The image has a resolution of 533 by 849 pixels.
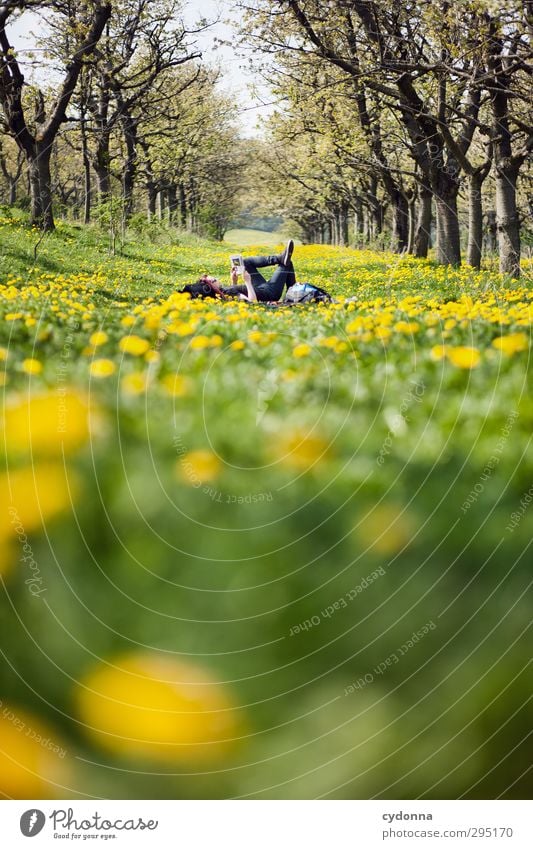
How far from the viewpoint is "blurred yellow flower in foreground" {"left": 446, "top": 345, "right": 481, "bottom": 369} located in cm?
249

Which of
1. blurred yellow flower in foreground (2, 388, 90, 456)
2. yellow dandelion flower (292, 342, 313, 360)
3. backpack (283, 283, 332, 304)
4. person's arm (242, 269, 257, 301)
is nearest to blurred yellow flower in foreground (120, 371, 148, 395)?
blurred yellow flower in foreground (2, 388, 90, 456)

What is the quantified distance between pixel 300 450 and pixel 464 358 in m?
1.12

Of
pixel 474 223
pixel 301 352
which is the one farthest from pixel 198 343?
pixel 474 223

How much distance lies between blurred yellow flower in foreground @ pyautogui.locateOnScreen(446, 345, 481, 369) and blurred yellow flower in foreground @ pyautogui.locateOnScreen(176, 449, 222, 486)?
1.23m

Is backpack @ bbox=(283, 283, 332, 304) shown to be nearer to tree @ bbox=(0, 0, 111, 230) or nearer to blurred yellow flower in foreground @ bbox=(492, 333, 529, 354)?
blurred yellow flower in foreground @ bbox=(492, 333, 529, 354)

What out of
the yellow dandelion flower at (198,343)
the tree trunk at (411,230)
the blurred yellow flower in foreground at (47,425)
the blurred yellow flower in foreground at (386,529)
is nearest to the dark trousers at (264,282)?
the yellow dandelion flower at (198,343)

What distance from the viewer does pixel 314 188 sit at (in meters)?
45.4

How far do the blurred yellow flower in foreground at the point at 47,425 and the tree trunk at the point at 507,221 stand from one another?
44.9ft

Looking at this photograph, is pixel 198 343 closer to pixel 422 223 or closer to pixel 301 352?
pixel 301 352

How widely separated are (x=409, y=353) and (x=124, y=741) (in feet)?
6.52

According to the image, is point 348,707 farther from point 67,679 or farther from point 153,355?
point 153,355

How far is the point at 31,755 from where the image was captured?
1460 millimetres

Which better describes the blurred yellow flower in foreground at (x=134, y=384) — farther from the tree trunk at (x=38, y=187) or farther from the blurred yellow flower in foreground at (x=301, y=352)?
the tree trunk at (x=38, y=187)

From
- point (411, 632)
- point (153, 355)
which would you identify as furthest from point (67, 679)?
point (153, 355)
